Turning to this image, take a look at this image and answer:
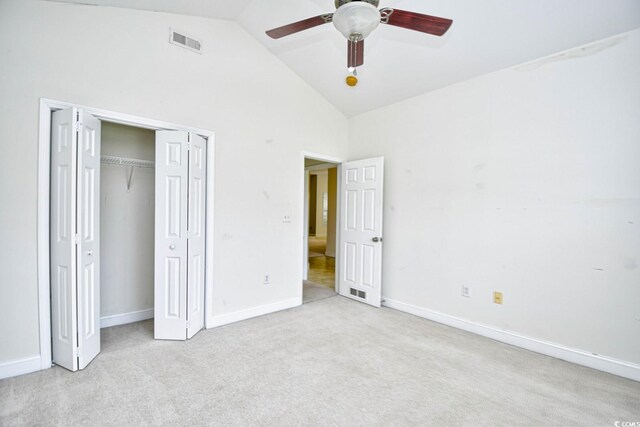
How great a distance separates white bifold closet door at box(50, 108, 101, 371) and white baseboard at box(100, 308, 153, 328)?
0.78 m

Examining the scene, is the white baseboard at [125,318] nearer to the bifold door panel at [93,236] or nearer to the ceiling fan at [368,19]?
the bifold door panel at [93,236]

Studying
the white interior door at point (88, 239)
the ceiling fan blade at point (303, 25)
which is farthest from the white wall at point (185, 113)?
the ceiling fan blade at point (303, 25)

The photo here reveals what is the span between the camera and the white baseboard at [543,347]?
239 centimetres

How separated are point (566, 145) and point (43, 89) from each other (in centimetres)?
442

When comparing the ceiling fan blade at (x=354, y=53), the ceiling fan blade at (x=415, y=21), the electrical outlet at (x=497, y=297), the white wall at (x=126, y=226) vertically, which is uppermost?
the ceiling fan blade at (x=415, y=21)

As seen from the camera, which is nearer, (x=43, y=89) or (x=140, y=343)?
(x=43, y=89)

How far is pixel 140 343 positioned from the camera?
2.79m

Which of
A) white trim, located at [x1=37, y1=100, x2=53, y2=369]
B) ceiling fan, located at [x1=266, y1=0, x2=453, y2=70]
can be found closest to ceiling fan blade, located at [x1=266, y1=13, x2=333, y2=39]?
ceiling fan, located at [x1=266, y1=0, x2=453, y2=70]

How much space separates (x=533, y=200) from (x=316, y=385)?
2602mm

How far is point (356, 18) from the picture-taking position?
1.60m

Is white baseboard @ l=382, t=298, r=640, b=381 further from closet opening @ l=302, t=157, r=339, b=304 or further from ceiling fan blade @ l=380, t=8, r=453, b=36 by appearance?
ceiling fan blade @ l=380, t=8, r=453, b=36

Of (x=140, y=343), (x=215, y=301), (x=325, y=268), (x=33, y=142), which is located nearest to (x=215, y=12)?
(x=33, y=142)

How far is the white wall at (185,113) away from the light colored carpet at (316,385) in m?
0.61

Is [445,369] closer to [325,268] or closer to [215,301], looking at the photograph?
[215,301]
